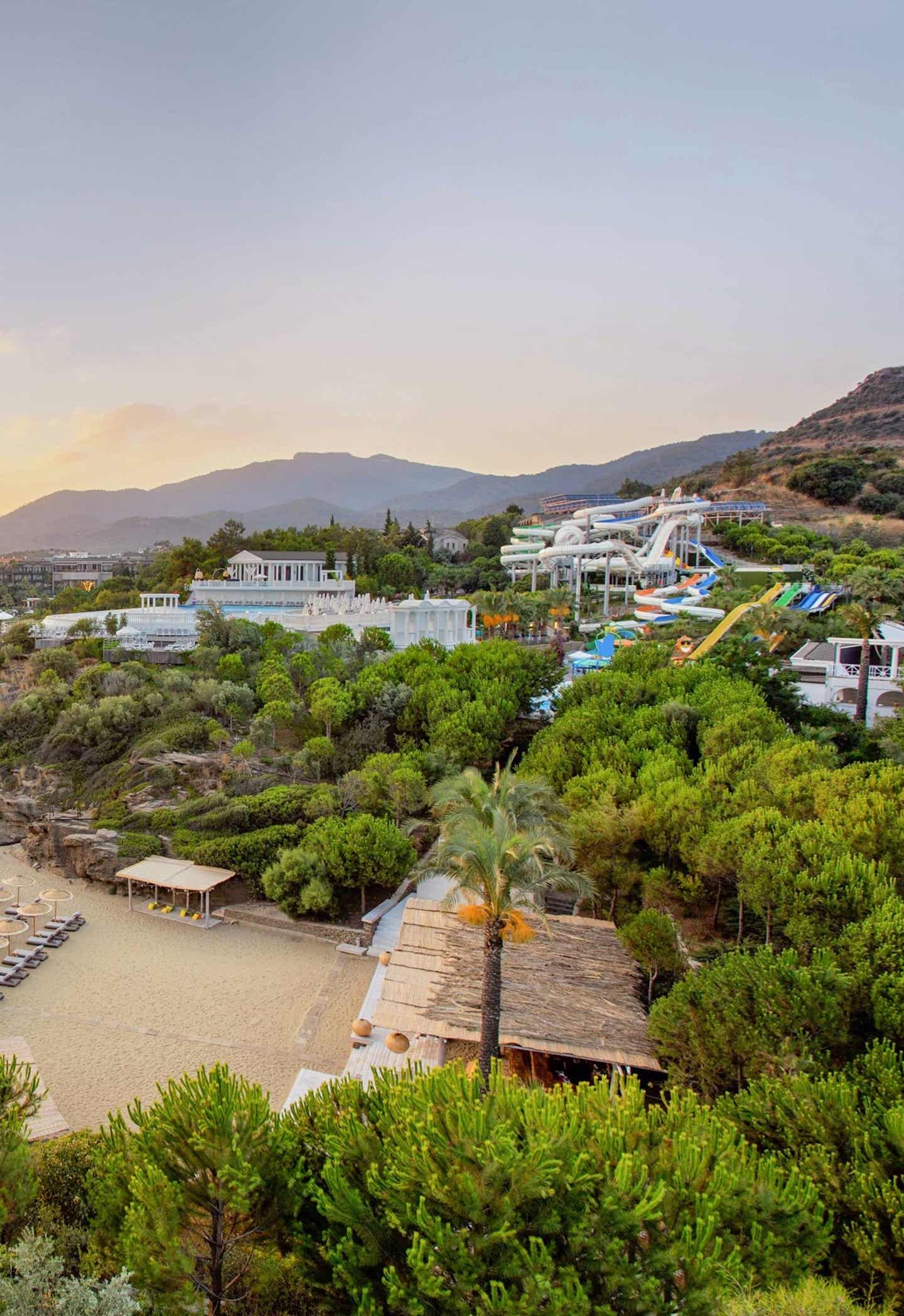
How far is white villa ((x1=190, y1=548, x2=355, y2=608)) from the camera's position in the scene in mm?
41906

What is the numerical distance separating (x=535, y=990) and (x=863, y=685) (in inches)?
760

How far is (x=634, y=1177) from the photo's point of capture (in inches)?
234

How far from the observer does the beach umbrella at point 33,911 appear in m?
17.7

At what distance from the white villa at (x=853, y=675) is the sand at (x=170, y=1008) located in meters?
20.6

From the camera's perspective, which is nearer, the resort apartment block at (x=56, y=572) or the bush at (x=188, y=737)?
the bush at (x=188, y=737)

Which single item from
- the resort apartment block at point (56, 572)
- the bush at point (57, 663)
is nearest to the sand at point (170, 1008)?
A: the bush at point (57, 663)

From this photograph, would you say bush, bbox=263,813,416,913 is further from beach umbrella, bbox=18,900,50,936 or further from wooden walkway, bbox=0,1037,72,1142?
wooden walkway, bbox=0,1037,72,1142

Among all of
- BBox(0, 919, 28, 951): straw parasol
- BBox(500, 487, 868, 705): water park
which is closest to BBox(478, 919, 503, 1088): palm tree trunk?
BBox(0, 919, 28, 951): straw parasol

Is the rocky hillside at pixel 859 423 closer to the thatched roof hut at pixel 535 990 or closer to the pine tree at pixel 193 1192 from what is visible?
the thatched roof hut at pixel 535 990

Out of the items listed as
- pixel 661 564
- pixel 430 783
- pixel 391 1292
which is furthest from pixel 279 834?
pixel 661 564

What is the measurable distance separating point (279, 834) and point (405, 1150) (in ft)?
48.0

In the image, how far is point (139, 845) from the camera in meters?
21.2

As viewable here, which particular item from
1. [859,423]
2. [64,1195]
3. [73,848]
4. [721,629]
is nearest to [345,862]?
[73,848]

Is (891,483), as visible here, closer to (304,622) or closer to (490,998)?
(304,622)
